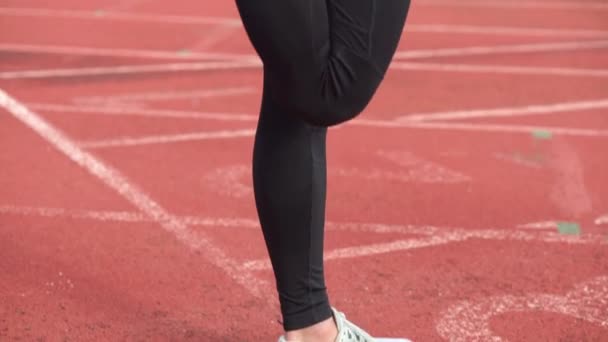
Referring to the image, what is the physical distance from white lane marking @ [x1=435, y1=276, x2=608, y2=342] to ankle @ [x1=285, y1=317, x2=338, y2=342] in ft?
2.09

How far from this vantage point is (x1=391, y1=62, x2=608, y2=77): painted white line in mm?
7364

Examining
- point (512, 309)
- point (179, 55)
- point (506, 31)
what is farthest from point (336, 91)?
point (506, 31)

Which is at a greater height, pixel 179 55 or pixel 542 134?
pixel 542 134

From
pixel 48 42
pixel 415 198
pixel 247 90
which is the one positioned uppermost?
pixel 415 198

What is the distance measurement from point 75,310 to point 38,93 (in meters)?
3.33

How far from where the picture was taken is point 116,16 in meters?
9.60

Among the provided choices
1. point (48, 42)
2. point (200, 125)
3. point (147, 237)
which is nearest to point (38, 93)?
point (200, 125)

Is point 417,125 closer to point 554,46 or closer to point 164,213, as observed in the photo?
point 164,213

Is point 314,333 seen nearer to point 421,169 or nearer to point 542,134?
point 421,169

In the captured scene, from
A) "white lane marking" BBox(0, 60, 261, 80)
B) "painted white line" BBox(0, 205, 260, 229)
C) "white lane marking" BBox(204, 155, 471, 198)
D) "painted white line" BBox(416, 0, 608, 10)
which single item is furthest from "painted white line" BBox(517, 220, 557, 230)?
"painted white line" BBox(416, 0, 608, 10)

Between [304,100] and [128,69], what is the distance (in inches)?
203

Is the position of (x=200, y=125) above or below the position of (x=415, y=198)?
below

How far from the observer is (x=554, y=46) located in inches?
336

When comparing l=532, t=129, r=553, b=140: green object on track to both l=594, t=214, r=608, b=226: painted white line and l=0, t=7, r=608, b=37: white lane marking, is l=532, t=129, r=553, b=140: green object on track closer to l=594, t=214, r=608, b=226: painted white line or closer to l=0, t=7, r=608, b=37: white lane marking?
l=594, t=214, r=608, b=226: painted white line
